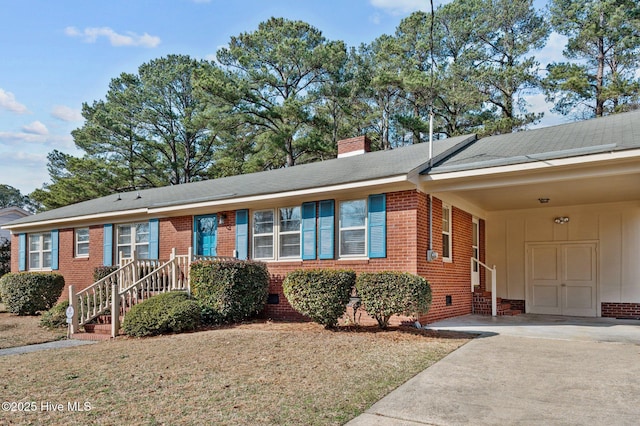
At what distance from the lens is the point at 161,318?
9344 mm

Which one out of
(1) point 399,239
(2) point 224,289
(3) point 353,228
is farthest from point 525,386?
(2) point 224,289

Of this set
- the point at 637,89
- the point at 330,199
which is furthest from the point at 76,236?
the point at 637,89

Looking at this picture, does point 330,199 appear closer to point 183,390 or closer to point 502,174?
point 502,174

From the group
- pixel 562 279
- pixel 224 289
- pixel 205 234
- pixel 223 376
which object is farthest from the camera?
pixel 205 234

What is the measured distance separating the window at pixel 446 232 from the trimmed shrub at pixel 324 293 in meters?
3.35

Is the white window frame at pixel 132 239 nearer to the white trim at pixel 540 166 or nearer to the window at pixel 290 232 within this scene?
the window at pixel 290 232

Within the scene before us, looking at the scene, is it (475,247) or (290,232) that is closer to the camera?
(290,232)

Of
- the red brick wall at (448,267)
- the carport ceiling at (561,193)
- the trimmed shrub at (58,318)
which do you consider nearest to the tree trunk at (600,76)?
the carport ceiling at (561,193)

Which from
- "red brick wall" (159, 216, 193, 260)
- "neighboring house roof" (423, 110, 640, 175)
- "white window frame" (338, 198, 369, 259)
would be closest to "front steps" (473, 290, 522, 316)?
"neighboring house roof" (423, 110, 640, 175)

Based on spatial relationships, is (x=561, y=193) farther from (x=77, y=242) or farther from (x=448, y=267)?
(x=77, y=242)

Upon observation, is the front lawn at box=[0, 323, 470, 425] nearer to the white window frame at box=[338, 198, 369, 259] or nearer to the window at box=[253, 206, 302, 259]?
the white window frame at box=[338, 198, 369, 259]

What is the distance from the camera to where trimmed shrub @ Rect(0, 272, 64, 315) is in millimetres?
13992

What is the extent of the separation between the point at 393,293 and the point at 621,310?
739 cm

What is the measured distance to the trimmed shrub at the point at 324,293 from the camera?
8.72 metres
